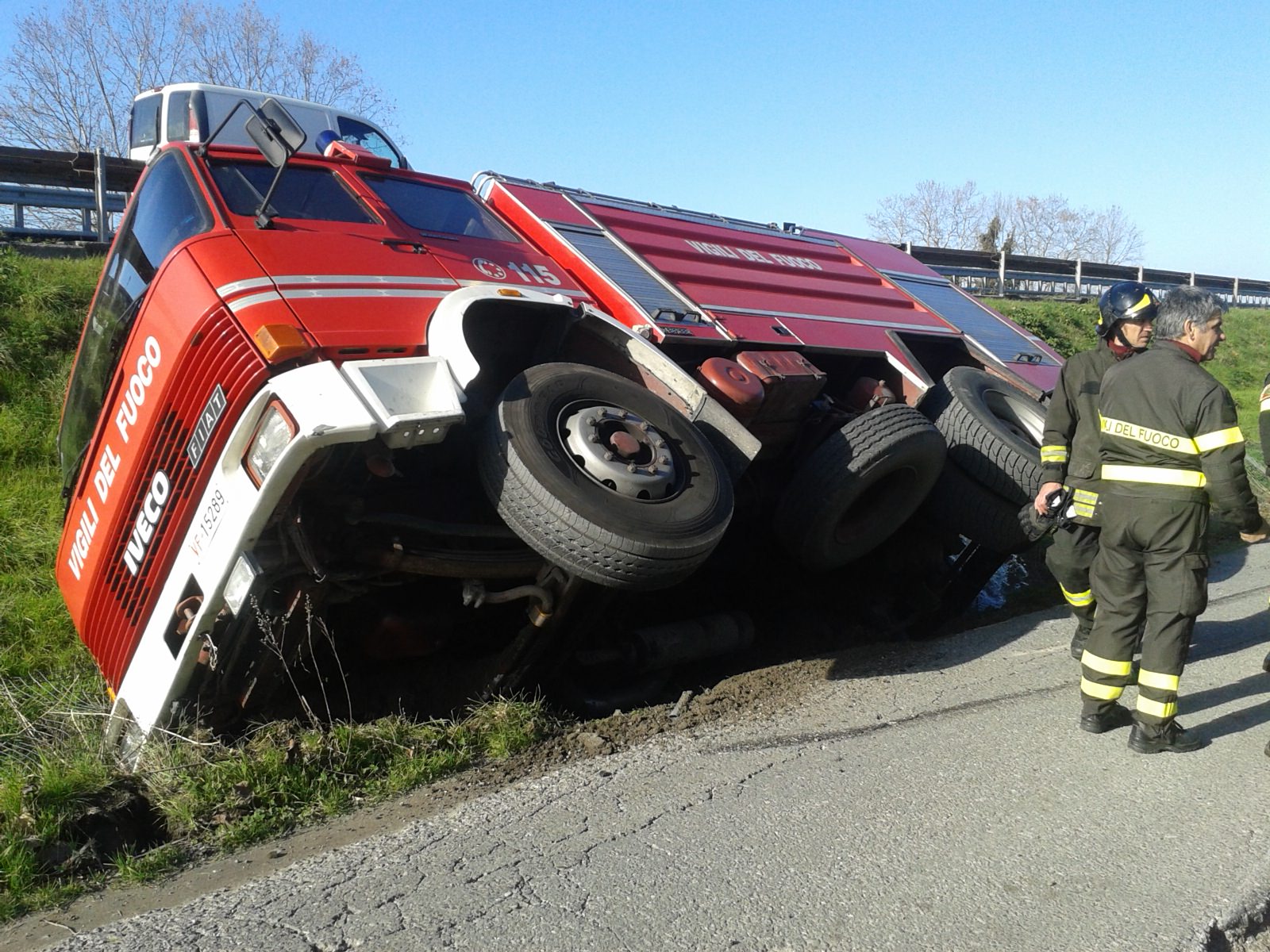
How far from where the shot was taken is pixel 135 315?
12.9 feet

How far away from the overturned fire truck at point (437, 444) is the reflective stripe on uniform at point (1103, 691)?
123 centimetres

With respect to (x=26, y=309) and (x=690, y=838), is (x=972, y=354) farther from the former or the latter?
(x=26, y=309)

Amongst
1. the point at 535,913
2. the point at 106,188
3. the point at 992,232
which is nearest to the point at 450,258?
the point at 535,913

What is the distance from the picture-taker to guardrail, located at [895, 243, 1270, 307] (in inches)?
746

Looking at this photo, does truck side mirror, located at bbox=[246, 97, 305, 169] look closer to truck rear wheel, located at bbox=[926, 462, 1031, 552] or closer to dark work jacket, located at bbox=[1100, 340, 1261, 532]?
dark work jacket, located at bbox=[1100, 340, 1261, 532]

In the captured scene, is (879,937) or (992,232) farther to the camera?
(992,232)

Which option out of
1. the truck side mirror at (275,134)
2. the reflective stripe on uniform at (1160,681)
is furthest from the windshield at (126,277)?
the reflective stripe on uniform at (1160,681)

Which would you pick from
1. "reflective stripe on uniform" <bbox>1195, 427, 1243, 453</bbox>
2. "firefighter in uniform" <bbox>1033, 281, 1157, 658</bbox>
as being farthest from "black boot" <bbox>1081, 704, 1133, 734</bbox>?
"reflective stripe on uniform" <bbox>1195, 427, 1243, 453</bbox>

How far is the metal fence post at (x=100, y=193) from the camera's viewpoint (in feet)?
31.8

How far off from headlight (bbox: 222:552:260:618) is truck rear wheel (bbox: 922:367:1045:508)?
334cm

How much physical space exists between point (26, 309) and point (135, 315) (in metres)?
4.35

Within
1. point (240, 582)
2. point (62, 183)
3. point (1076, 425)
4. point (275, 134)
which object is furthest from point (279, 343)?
point (62, 183)

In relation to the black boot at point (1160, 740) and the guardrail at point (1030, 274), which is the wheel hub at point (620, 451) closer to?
the black boot at point (1160, 740)

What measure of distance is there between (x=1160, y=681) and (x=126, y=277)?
420 centimetres
